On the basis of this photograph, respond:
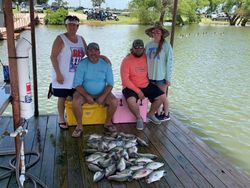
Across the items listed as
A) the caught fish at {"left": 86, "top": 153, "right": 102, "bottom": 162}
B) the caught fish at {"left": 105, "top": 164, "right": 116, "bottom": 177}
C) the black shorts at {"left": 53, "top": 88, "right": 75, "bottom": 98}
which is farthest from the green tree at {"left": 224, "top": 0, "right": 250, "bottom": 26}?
the caught fish at {"left": 105, "top": 164, "right": 116, "bottom": 177}

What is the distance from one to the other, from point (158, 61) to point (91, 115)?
1211mm

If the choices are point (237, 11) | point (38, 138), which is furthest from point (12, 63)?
point (237, 11)

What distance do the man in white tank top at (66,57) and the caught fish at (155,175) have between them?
161 centimetres

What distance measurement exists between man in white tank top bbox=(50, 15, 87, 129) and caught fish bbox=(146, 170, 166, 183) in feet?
5.28

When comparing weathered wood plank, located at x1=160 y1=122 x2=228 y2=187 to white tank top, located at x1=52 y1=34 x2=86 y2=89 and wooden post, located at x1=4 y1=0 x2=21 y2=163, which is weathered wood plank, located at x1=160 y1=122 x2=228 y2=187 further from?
wooden post, located at x1=4 y1=0 x2=21 y2=163

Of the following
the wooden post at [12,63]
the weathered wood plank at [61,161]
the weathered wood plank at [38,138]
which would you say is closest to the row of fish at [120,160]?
the weathered wood plank at [61,161]

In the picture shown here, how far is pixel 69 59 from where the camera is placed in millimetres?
3914

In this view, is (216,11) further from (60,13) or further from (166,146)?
(166,146)

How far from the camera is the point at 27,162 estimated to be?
329 centimetres

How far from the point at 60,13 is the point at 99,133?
37.5m

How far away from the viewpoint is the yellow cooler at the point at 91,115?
13.8 ft

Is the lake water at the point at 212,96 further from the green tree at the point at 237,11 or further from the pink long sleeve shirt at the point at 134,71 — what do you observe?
the green tree at the point at 237,11

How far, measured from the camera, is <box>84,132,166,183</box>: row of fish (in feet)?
10.0

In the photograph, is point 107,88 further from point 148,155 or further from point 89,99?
point 148,155
